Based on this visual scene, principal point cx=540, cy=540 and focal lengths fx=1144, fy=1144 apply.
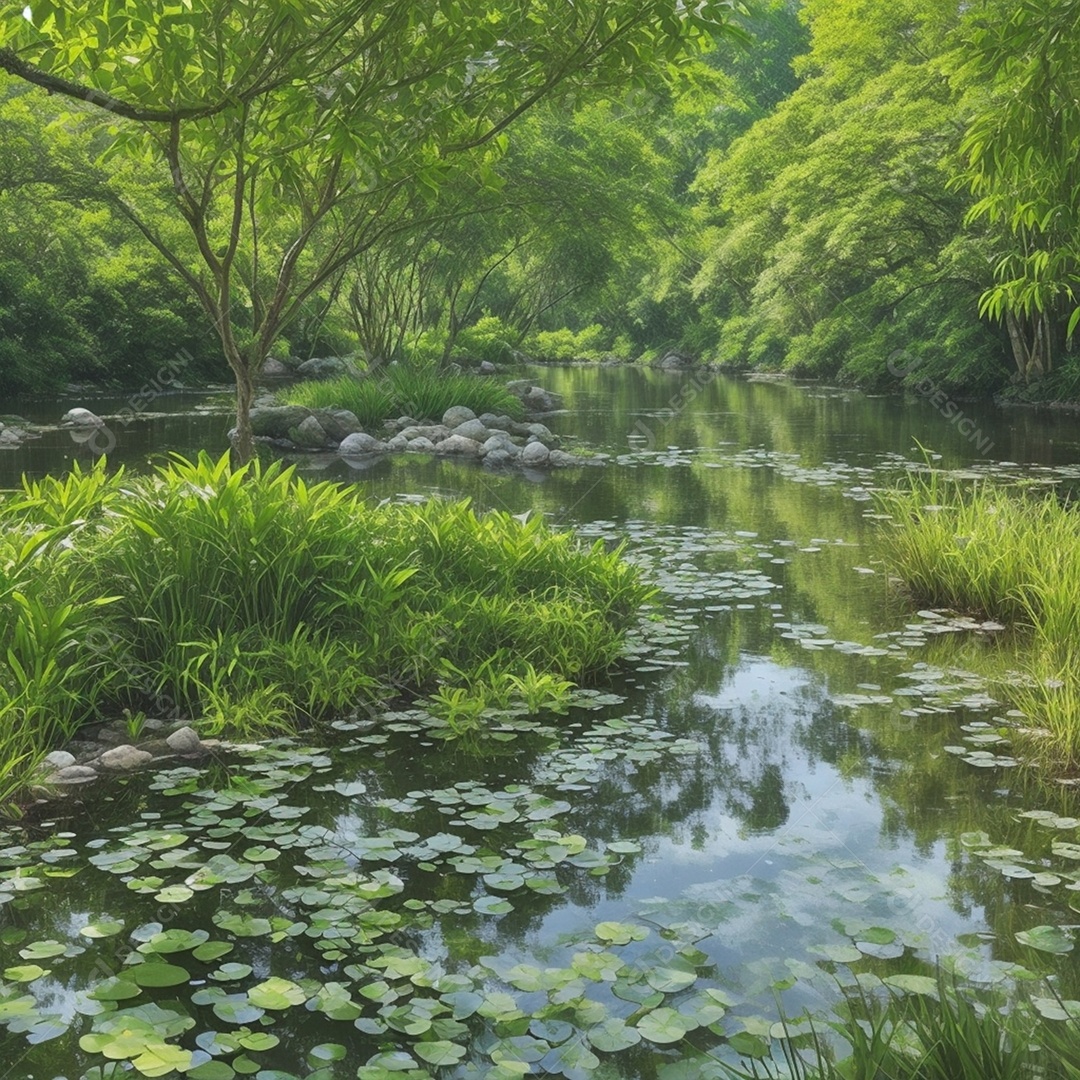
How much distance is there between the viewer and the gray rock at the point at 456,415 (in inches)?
809

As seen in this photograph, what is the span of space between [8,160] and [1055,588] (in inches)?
719

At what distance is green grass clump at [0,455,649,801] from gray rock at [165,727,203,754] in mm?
141

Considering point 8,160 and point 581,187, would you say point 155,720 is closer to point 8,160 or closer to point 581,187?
point 581,187

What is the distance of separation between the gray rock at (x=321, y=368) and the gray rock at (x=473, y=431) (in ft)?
42.7

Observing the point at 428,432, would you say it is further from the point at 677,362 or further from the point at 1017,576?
the point at 677,362

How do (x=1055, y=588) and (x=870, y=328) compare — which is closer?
(x=1055, y=588)

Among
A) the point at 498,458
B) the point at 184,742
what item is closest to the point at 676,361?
the point at 498,458

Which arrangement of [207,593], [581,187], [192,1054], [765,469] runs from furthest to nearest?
[581,187], [765,469], [207,593], [192,1054]

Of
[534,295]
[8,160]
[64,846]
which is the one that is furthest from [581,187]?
[534,295]

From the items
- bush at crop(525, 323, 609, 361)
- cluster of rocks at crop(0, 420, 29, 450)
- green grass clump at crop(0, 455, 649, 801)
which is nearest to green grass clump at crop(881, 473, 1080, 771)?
green grass clump at crop(0, 455, 649, 801)

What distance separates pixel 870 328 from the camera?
3164cm

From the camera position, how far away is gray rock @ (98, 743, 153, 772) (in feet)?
16.4

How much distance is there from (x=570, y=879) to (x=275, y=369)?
31880 millimetres

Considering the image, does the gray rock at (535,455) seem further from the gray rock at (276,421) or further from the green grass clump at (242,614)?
the green grass clump at (242,614)
